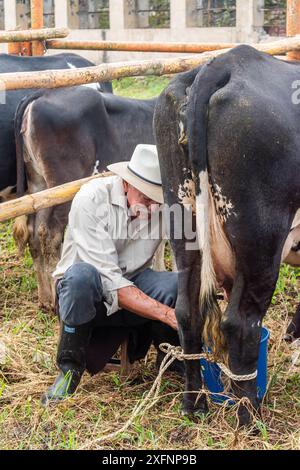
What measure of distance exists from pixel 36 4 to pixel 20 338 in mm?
3925

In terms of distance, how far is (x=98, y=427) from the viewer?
388cm

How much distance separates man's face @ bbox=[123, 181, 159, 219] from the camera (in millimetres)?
4277

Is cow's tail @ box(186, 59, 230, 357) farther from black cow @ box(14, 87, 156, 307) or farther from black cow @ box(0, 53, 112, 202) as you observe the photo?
black cow @ box(0, 53, 112, 202)

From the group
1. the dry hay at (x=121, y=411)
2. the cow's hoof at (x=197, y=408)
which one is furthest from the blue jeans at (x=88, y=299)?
the cow's hoof at (x=197, y=408)

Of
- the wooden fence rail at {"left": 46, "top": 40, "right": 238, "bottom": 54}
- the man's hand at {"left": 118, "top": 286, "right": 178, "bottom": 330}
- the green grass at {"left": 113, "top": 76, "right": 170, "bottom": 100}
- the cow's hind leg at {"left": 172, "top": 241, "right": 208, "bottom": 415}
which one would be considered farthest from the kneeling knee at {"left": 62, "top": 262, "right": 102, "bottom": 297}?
the green grass at {"left": 113, "top": 76, "right": 170, "bottom": 100}

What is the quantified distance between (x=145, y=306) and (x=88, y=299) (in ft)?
0.92

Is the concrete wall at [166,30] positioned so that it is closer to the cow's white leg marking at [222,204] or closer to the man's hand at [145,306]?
the man's hand at [145,306]

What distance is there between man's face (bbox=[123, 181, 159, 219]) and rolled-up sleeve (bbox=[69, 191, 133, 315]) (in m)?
0.14

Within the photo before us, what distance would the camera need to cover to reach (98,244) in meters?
4.21

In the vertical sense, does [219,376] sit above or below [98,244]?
below

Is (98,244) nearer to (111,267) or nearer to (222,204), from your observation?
(111,267)

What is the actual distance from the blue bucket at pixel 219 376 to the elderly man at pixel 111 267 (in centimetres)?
30

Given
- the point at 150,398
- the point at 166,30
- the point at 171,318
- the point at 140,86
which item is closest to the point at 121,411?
the point at 150,398
